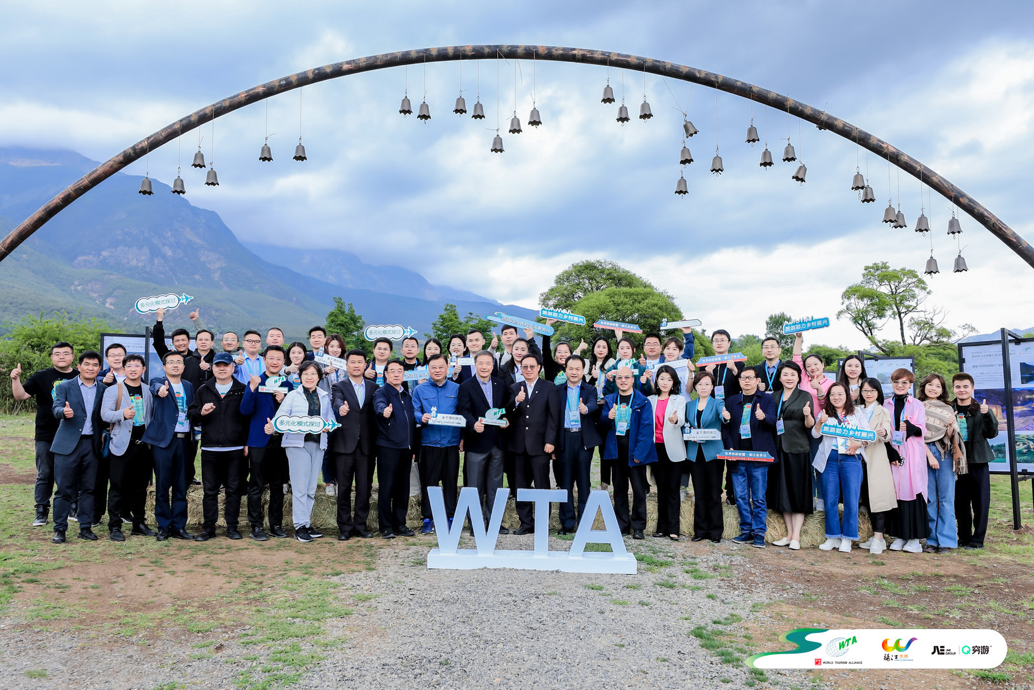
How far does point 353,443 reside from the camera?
763 cm

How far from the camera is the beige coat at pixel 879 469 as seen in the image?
7.56m

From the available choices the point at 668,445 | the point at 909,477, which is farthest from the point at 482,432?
the point at 909,477

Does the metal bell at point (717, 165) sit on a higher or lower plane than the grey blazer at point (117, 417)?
higher

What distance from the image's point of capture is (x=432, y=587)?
19.4 ft

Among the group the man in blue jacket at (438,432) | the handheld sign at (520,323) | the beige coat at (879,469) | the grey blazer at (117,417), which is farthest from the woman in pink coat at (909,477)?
the grey blazer at (117,417)

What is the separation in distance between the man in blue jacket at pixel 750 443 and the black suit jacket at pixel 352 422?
14.1 ft

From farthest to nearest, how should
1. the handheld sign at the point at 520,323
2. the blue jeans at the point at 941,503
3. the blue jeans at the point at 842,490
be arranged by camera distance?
the handheld sign at the point at 520,323
the blue jeans at the point at 941,503
the blue jeans at the point at 842,490

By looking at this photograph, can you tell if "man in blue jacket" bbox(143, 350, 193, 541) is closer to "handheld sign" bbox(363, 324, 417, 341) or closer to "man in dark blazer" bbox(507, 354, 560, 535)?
"handheld sign" bbox(363, 324, 417, 341)

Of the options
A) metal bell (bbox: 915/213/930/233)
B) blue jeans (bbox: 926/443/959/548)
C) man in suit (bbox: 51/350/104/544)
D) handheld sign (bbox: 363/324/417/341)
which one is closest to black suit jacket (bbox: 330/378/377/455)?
handheld sign (bbox: 363/324/417/341)

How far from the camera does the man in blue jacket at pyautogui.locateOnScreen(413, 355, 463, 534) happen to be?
25.7 ft

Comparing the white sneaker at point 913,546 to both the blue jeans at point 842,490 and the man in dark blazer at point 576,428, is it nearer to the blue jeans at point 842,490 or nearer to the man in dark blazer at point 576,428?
the blue jeans at point 842,490

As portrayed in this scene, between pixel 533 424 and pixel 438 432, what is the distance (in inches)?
45.8

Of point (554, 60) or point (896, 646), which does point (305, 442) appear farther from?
point (554, 60)

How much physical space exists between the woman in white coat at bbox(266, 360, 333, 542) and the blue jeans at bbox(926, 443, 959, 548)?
7.23 m
